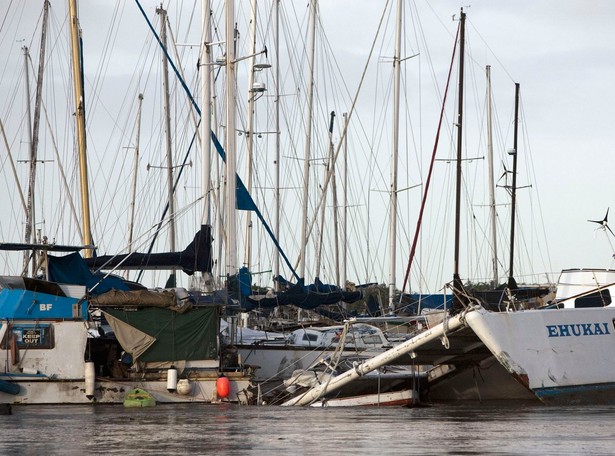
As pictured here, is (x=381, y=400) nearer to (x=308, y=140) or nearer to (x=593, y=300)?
(x=593, y=300)

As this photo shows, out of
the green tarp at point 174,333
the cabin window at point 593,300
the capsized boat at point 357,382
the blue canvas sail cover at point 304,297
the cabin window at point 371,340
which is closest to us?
the green tarp at point 174,333

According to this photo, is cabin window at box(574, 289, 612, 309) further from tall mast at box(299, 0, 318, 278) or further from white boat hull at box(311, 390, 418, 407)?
tall mast at box(299, 0, 318, 278)

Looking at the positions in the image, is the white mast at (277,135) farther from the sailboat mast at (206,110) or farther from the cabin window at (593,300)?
the cabin window at (593,300)

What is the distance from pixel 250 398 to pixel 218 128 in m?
17.8

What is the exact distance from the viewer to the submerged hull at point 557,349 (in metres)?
25.8

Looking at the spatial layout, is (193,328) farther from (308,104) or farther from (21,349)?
(308,104)

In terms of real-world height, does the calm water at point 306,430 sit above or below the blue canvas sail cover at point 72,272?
below

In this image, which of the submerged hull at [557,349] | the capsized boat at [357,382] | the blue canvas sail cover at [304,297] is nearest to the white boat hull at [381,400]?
the capsized boat at [357,382]

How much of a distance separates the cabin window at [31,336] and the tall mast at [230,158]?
20.5ft

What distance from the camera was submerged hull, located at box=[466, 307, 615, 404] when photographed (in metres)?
25.8

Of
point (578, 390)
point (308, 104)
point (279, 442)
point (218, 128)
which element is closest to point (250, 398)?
point (578, 390)

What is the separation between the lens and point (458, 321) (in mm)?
25953

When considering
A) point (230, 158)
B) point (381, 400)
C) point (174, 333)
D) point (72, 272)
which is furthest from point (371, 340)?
point (72, 272)

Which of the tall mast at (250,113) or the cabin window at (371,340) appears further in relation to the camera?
the tall mast at (250,113)
